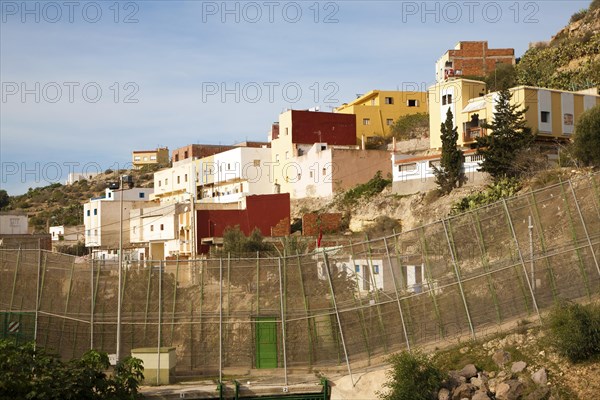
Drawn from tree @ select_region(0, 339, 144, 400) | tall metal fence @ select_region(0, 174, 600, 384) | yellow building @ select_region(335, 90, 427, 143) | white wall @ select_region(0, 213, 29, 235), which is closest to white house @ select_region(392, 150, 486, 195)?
yellow building @ select_region(335, 90, 427, 143)

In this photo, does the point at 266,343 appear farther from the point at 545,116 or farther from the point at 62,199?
the point at 62,199

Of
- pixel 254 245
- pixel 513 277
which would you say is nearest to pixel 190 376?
pixel 513 277

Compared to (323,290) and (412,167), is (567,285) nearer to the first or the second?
(323,290)

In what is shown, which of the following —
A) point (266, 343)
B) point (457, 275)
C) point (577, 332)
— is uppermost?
point (457, 275)

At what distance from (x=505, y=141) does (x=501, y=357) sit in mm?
18069

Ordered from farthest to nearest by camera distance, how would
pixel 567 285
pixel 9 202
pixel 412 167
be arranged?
pixel 9 202 < pixel 412 167 < pixel 567 285

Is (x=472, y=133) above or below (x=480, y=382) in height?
above

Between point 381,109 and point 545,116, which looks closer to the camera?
point 545,116

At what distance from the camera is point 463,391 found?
59.5ft

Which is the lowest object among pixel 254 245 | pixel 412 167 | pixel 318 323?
pixel 318 323

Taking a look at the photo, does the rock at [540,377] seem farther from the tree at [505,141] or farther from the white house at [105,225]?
the white house at [105,225]

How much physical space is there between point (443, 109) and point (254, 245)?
13.4m

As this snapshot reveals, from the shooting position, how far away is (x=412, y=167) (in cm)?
4044

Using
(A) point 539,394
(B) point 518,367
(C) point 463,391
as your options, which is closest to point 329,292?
(C) point 463,391
